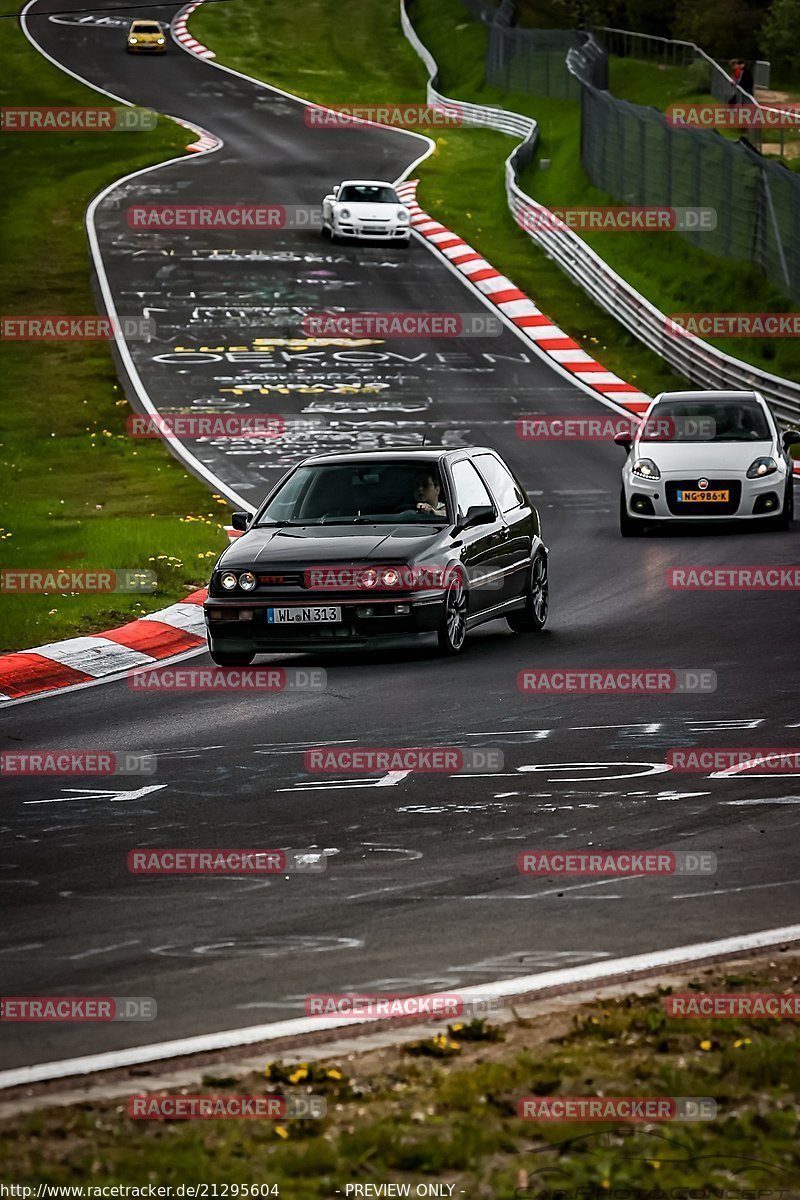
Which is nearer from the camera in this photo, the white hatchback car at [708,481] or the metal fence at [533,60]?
the white hatchback car at [708,481]

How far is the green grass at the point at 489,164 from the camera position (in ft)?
116

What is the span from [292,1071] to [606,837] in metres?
3.37

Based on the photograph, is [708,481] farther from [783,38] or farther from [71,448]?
[783,38]

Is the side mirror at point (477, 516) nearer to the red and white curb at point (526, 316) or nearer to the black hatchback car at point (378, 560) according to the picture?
the black hatchback car at point (378, 560)

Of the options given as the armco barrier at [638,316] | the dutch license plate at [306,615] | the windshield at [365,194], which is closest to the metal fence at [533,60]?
the armco barrier at [638,316]

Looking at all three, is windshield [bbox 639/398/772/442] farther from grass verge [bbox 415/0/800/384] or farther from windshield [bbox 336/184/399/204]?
windshield [bbox 336/184/399/204]

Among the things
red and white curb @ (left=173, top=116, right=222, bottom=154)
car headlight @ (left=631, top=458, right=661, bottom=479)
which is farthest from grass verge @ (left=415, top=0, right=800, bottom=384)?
car headlight @ (left=631, top=458, right=661, bottom=479)

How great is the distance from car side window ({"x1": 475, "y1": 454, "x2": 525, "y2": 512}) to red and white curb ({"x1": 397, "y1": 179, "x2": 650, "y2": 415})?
14313mm

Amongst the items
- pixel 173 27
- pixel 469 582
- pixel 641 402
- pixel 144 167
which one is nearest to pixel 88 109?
pixel 144 167

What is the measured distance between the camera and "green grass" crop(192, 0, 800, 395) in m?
35.3

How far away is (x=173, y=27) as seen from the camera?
79.8m

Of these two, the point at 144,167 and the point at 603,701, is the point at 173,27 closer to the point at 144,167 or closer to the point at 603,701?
the point at 144,167

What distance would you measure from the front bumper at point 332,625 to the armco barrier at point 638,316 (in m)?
16.2

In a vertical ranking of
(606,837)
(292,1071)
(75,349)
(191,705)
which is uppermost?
(292,1071)
